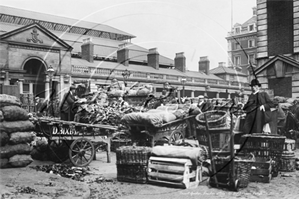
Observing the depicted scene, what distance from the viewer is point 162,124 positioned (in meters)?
7.90

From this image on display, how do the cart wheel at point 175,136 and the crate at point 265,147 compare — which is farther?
the cart wheel at point 175,136

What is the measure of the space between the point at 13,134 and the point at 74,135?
1533 mm

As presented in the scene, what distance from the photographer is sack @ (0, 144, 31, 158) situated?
22.4 feet

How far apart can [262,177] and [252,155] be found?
0.46 meters

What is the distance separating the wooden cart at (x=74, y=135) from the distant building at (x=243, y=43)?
11.9ft

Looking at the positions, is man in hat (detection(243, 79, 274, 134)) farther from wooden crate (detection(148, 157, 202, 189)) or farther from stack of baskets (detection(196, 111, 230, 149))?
wooden crate (detection(148, 157, 202, 189))

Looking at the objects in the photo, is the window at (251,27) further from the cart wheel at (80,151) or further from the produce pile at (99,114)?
the produce pile at (99,114)

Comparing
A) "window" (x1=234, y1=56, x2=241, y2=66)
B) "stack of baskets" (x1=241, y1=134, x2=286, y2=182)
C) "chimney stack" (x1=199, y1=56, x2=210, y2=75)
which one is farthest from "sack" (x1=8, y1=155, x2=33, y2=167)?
"window" (x1=234, y1=56, x2=241, y2=66)

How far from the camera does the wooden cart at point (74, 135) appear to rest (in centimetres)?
795

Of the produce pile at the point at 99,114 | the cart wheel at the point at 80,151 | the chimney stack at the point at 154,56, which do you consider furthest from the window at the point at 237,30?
the produce pile at the point at 99,114

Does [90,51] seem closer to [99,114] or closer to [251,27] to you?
[99,114]

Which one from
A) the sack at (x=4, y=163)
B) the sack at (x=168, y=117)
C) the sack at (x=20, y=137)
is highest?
the sack at (x=168, y=117)

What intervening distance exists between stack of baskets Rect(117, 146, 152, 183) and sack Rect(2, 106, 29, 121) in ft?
8.23

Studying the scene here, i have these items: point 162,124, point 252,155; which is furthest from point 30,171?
point 252,155
